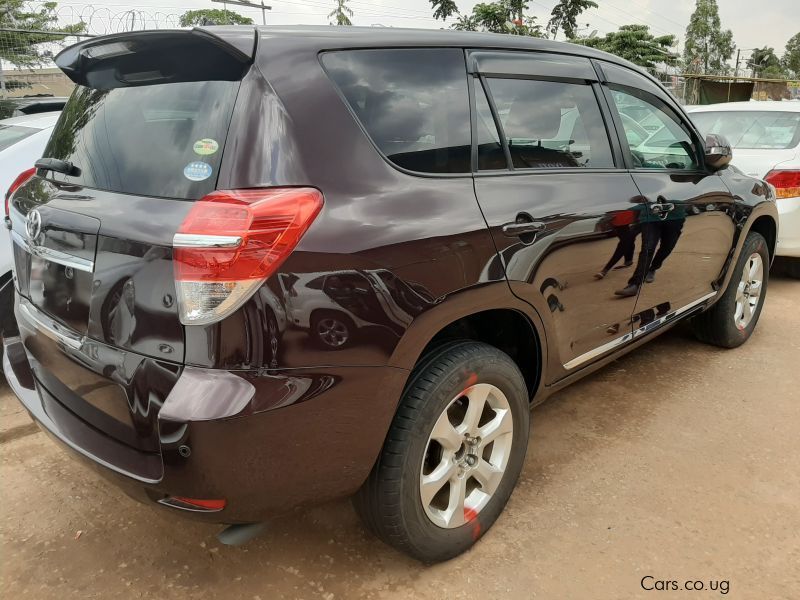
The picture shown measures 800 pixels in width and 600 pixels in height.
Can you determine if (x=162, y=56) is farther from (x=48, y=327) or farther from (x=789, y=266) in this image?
(x=789, y=266)

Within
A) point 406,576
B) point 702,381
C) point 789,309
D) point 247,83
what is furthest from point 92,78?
point 789,309

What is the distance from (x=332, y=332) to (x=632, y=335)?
6.10ft

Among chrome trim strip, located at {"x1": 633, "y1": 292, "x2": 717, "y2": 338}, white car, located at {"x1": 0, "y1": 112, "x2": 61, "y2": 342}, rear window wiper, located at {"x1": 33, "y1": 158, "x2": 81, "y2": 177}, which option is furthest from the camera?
white car, located at {"x1": 0, "y1": 112, "x2": 61, "y2": 342}

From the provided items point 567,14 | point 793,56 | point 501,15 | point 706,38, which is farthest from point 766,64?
point 501,15

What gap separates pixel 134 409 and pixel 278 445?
0.40 m

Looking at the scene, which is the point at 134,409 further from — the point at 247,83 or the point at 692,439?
the point at 692,439

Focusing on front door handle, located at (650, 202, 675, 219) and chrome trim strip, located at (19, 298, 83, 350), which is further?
front door handle, located at (650, 202, 675, 219)

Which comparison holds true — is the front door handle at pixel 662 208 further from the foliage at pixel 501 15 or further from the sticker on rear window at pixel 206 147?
the foliage at pixel 501 15

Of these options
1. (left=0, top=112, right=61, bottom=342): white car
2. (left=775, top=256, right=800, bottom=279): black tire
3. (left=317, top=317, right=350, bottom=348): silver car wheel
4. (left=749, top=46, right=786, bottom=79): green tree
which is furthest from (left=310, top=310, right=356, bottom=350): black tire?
(left=749, top=46, right=786, bottom=79): green tree

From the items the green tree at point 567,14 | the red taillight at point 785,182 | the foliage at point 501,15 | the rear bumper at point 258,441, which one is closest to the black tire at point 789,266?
the red taillight at point 785,182

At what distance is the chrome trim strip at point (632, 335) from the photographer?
8.83 ft

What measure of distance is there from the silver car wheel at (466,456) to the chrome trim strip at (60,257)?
1.13 metres

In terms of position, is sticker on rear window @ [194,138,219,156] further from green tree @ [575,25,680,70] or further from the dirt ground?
green tree @ [575,25,680,70]

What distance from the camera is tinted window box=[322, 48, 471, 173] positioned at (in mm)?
1897
